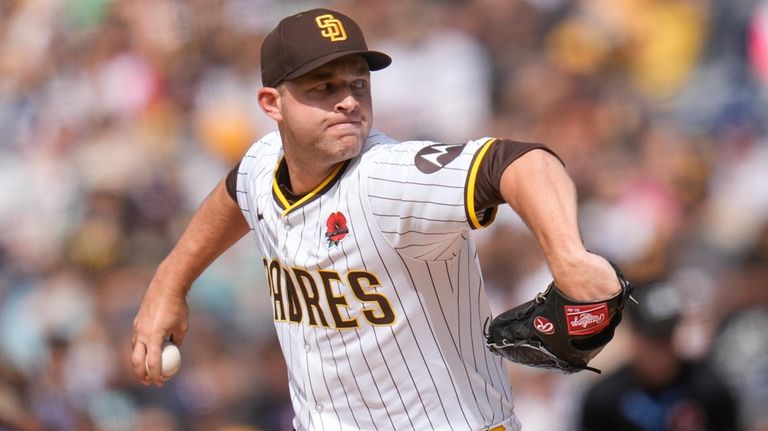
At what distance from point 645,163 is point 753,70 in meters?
0.90

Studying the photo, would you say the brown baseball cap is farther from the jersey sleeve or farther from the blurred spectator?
the blurred spectator

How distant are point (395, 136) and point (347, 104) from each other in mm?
4747

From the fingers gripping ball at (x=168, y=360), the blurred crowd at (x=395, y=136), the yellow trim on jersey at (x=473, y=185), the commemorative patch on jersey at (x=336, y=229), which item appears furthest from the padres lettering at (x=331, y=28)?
the blurred crowd at (x=395, y=136)

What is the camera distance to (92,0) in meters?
11.2

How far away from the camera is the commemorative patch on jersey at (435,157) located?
3131mm

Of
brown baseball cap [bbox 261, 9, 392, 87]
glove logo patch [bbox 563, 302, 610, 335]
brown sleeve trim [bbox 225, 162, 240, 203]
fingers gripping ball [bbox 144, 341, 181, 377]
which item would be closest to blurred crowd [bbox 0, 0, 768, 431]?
fingers gripping ball [bbox 144, 341, 181, 377]

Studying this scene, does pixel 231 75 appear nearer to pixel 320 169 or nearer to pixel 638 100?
pixel 638 100

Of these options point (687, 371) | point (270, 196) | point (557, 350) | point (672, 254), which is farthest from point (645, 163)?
point (557, 350)

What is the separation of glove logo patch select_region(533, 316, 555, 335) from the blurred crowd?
99.9 inches

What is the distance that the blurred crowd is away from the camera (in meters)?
6.43

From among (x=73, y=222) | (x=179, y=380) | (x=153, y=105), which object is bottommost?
(x=179, y=380)

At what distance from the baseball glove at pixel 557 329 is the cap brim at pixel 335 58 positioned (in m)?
0.87

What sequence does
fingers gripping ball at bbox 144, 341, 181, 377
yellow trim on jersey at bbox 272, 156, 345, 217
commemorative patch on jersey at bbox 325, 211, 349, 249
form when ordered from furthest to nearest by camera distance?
fingers gripping ball at bbox 144, 341, 181, 377 → yellow trim on jersey at bbox 272, 156, 345, 217 → commemorative patch on jersey at bbox 325, 211, 349, 249

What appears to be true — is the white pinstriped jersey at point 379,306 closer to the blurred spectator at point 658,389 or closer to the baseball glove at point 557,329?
the baseball glove at point 557,329
